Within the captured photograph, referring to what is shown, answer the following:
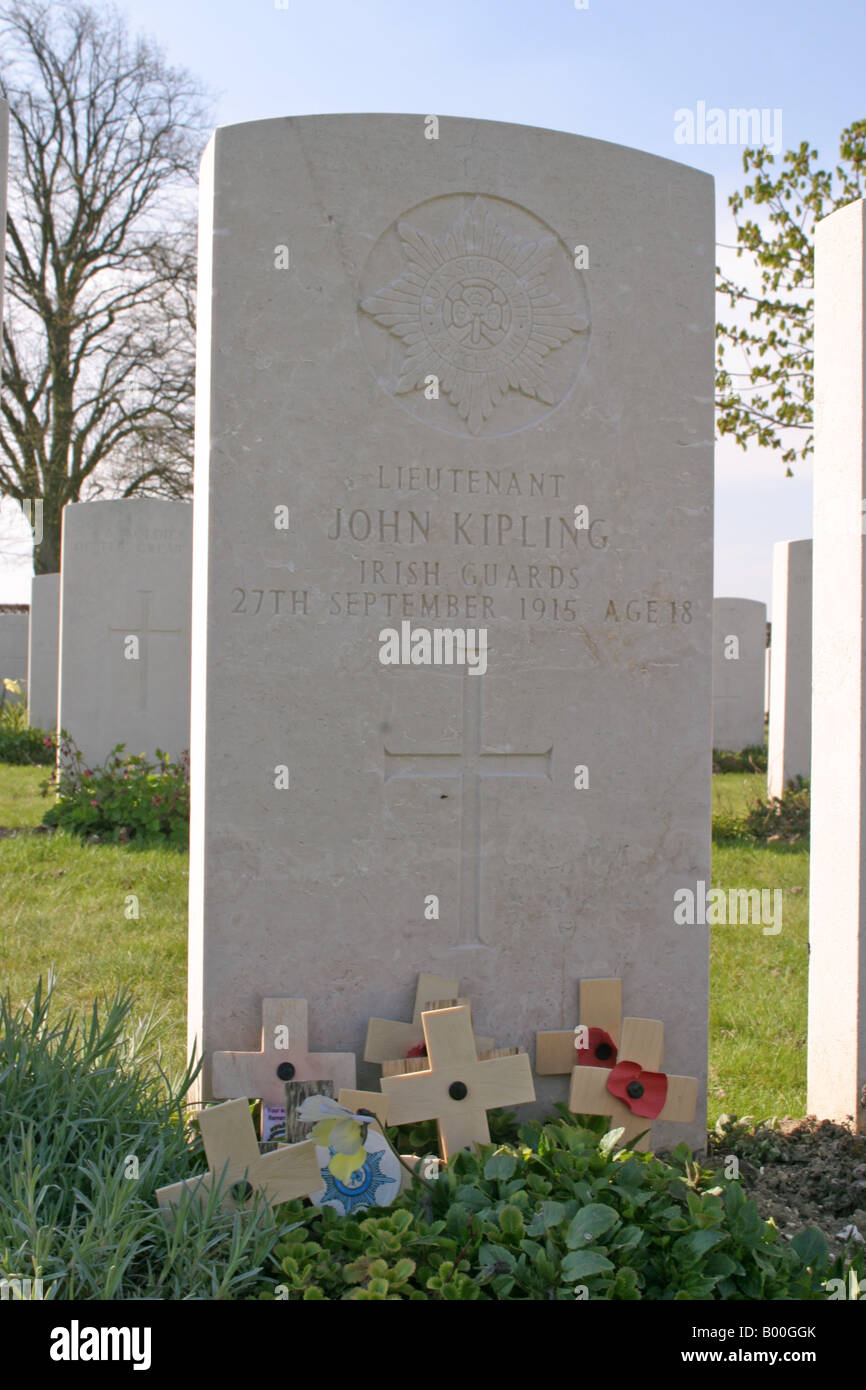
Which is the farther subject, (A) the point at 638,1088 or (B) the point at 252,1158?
(A) the point at 638,1088

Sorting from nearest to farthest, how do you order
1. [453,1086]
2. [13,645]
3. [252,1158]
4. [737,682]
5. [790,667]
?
1. [252,1158]
2. [453,1086]
3. [790,667]
4. [737,682]
5. [13,645]

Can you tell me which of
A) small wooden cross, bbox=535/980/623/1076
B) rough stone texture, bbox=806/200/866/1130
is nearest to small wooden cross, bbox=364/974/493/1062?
small wooden cross, bbox=535/980/623/1076

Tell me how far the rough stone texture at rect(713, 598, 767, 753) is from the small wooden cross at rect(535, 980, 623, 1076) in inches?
395

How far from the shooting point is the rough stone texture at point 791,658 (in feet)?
28.8

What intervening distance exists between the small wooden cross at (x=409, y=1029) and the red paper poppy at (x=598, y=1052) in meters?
0.27

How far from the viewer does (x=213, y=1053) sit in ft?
9.63

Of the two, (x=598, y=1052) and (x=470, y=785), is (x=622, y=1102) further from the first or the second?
(x=470, y=785)

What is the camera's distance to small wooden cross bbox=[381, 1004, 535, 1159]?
111 inches

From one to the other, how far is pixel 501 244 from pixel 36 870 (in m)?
4.64

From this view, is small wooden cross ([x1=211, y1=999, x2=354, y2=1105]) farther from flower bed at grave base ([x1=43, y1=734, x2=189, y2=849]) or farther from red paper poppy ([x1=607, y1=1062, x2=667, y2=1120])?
flower bed at grave base ([x1=43, y1=734, x2=189, y2=849])

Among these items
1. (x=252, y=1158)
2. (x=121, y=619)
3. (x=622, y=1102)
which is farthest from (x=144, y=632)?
(x=252, y=1158)

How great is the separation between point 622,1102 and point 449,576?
143 cm

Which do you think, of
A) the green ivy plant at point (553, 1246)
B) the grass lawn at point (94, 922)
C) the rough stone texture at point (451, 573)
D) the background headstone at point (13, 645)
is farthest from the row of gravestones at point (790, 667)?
the background headstone at point (13, 645)

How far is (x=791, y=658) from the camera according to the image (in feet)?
29.0
